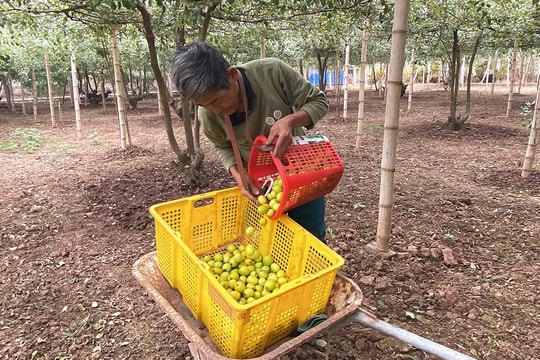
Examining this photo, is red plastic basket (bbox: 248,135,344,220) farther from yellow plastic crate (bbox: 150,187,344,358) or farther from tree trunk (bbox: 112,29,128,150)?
tree trunk (bbox: 112,29,128,150)

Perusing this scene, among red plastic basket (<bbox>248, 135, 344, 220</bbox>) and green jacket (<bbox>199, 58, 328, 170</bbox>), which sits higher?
green jacket (<bbox>199, 58, 328, 170</bbox>)

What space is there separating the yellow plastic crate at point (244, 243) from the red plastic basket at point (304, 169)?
208 millimetres

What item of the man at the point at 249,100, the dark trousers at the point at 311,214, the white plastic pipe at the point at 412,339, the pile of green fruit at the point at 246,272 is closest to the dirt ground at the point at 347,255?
the white plastic pipe at the point at 412,339

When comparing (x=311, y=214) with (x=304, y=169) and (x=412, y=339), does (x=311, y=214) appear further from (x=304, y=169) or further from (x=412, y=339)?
(x=412, y=339)

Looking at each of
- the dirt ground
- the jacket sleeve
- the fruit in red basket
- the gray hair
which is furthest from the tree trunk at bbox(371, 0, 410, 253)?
the gray hair

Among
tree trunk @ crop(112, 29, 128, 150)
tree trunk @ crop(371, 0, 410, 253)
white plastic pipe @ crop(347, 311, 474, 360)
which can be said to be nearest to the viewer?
white plastic pipe @ crop(347, 311, 474, 360)

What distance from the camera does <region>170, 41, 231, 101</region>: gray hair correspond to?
1.67m

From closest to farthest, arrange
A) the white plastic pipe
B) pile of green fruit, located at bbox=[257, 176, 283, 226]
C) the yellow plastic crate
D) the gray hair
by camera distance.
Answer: the white plastic pipe, the yellow plastic crate, the gray hair, pile of green fruit, located at bbox=[257, 176, 283, 226]

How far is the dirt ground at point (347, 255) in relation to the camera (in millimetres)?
2529

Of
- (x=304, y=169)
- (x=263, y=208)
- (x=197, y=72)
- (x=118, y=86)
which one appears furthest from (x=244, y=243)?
(x=118, y=86)

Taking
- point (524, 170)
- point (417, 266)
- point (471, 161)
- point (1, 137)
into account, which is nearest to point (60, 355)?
point (417, 266)

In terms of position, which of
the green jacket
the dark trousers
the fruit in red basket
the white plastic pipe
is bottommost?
the white plastic pipe

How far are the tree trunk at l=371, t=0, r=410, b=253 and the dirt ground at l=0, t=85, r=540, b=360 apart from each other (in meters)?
0.29

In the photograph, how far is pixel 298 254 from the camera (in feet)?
6.66
